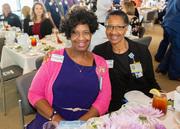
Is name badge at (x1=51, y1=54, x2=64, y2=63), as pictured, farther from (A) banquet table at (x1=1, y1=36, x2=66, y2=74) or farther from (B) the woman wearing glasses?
(A) banquet table at (x1=1, y1=36, x2=66, y2=74)

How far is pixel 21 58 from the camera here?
9.09 ft

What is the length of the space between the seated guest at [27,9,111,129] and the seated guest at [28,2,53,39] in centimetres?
257

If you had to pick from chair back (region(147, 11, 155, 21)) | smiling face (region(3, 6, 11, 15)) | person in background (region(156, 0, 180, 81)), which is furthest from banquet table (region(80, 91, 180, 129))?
chair back (region(147, 11, 155, 21))

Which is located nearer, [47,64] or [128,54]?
[47,64]

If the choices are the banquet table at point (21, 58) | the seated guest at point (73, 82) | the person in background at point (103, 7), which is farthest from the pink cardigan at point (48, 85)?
the person in background at point (103, 7)

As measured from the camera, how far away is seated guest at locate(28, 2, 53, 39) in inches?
157

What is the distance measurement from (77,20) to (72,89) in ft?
1.74

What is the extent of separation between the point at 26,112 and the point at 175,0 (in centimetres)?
308

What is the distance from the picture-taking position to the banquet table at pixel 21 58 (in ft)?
8.75

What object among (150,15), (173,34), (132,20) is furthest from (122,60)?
(150,15)

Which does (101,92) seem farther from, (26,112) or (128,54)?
(26,112)

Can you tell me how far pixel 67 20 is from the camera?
152 cm

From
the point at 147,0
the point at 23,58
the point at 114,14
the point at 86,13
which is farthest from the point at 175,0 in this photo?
the point at 147,0

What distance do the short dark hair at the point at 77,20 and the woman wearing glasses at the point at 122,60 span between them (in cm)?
32
